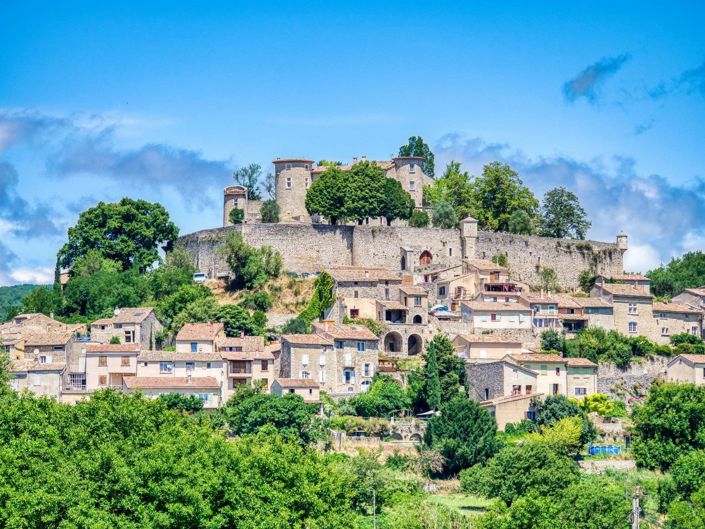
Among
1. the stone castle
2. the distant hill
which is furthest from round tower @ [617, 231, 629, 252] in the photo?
the distant hill

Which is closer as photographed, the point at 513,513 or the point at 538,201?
the point at 513,513

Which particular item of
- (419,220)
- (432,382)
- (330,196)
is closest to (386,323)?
(432,382)

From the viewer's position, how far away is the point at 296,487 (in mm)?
54094

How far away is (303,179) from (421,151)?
11975 mm

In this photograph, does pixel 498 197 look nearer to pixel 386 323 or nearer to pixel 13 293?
pixel 386 323

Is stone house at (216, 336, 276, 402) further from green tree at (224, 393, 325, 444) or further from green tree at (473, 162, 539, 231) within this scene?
green tree at (473, 162, 539, 231)

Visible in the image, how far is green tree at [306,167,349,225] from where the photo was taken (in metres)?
95.0

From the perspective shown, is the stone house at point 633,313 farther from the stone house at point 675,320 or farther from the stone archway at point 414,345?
the stone archway at point 414,345

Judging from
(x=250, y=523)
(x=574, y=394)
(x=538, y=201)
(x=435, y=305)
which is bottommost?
(x=250, y=523)

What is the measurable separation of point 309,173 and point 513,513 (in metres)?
51.2

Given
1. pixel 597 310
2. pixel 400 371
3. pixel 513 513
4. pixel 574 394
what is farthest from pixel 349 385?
pixel 513 513

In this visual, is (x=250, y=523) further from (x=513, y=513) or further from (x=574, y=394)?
(x=574, y=394)

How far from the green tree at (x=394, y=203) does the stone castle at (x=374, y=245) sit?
1.93m

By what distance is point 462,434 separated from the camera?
225 feet
